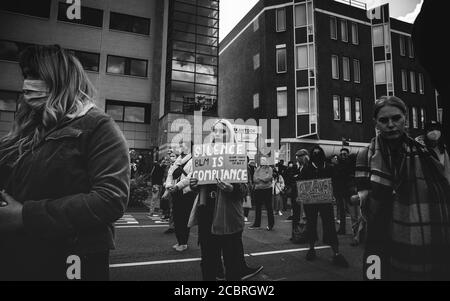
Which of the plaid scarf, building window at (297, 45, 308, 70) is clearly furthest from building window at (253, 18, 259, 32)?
the plaid scarf

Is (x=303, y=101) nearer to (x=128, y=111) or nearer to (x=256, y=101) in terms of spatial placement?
(x=256, y=101)

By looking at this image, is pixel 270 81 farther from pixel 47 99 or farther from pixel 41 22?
pixel 47 99

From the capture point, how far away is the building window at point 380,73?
24859mm

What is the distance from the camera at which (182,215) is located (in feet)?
18.6

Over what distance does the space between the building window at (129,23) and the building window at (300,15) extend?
11.3m

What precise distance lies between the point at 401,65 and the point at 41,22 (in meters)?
27.6

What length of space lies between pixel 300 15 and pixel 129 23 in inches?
503

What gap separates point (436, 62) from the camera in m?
1.28

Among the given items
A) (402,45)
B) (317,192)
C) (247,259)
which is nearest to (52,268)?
(247,259)

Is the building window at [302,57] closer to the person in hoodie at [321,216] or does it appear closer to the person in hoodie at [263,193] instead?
the person in hoodie at [263,193]

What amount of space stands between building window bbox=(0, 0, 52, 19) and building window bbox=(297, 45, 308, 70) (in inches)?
671

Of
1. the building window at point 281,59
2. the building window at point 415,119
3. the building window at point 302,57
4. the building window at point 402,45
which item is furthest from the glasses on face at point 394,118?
the building window at point 402,45

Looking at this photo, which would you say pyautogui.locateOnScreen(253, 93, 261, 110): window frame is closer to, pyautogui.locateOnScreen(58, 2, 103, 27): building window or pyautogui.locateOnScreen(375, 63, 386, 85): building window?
pyautogui.locateOnScreen(375, 63, 386, 85): building window
